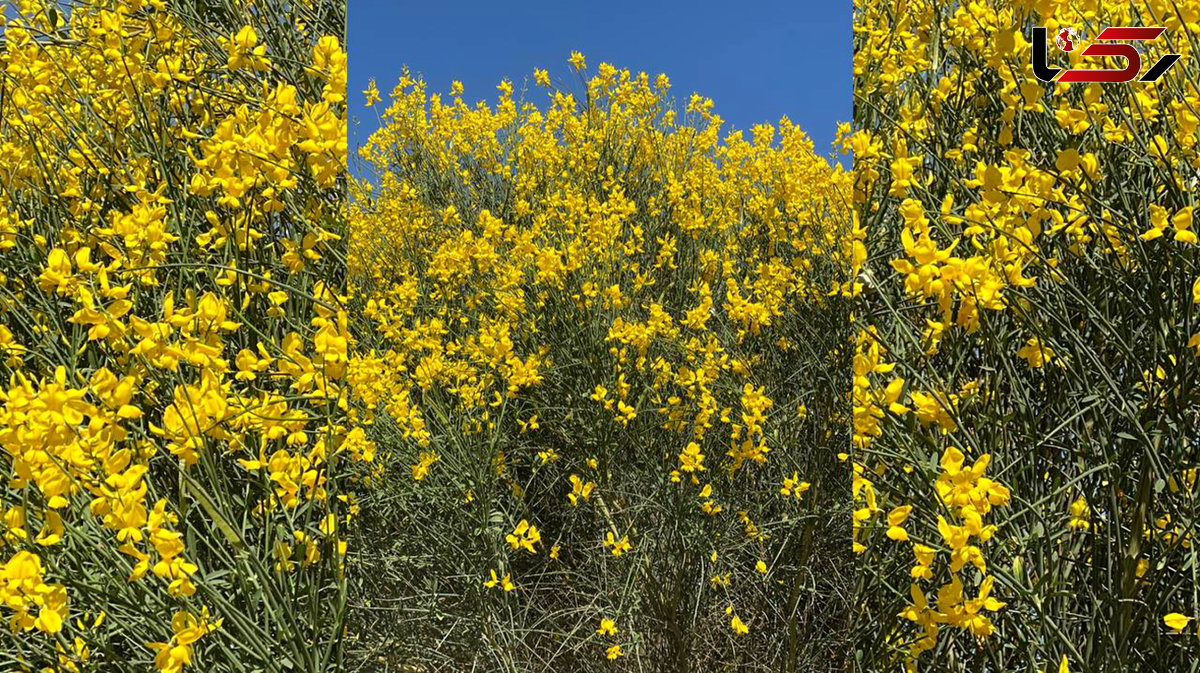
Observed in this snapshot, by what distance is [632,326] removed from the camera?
1.85 meters

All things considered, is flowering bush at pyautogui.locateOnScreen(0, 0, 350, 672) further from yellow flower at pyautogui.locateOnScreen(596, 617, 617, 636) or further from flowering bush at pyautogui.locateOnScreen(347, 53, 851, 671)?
yellow flower at pyautogui.locateOnScreen(596, 617, 617, 636)

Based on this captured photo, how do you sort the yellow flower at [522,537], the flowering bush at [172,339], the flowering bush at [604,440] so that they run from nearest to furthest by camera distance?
the flowering bush at [172,339] < the yellow flower at [522,537] < the flowering bush at [604,440]

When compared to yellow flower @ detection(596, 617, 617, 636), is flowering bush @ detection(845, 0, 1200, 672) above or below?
above

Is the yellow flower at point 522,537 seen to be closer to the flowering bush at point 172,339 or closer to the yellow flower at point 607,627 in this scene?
the yellow flower at point 607,627

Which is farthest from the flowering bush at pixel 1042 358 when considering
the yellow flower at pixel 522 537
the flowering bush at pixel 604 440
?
the yellow flower at pixel 522 537

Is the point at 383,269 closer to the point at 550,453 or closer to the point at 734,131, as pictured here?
the point at 550,453

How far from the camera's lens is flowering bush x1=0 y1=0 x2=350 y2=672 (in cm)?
88

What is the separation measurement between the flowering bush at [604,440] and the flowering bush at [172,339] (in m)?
0.46

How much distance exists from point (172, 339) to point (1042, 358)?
3.13 feet

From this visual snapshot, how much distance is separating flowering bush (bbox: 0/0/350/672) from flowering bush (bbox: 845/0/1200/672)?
68cm

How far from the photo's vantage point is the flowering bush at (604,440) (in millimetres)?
1789

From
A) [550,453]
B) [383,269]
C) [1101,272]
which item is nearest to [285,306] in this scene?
[550,453]

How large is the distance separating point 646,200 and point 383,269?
0.72m

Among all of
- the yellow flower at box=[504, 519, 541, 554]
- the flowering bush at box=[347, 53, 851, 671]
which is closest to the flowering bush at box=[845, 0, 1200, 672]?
the flowering bush at box=[347, 53, 851, 671]
